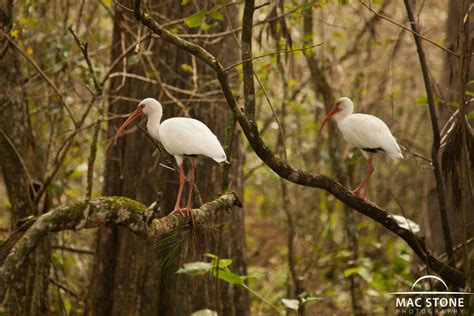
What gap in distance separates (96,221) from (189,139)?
140 centimetres

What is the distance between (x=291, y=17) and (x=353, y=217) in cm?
366

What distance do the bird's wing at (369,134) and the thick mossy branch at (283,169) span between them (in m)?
1.22

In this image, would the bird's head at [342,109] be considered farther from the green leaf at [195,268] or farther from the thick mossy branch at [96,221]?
the thick mossy branch at [96,221]

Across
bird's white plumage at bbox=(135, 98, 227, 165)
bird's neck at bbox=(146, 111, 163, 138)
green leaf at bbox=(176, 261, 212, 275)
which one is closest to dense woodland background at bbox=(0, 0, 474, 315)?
green leaf at bbox=(176, 261, 212, 275)

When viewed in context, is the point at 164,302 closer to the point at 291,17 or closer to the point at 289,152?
the point at 291,17

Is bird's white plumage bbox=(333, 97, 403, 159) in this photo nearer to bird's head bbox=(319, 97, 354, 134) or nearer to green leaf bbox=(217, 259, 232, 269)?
bird's head bbox=(319, 97, 354, 134)

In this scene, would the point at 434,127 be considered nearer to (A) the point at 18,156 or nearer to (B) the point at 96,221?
(B) the point at 96,221

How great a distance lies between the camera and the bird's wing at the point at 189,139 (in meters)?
4.45

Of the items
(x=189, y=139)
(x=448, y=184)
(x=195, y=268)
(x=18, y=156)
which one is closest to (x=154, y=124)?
(x=189, y=139)

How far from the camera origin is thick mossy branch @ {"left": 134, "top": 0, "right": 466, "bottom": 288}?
371 centimetres

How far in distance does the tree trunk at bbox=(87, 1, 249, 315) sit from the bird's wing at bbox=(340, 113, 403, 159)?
133 centimetres

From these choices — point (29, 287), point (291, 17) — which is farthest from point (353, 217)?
point (29, 287)

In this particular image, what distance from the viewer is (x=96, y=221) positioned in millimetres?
3275

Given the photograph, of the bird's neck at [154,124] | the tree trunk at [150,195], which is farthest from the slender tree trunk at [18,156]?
the bird's neck at [154,124]
